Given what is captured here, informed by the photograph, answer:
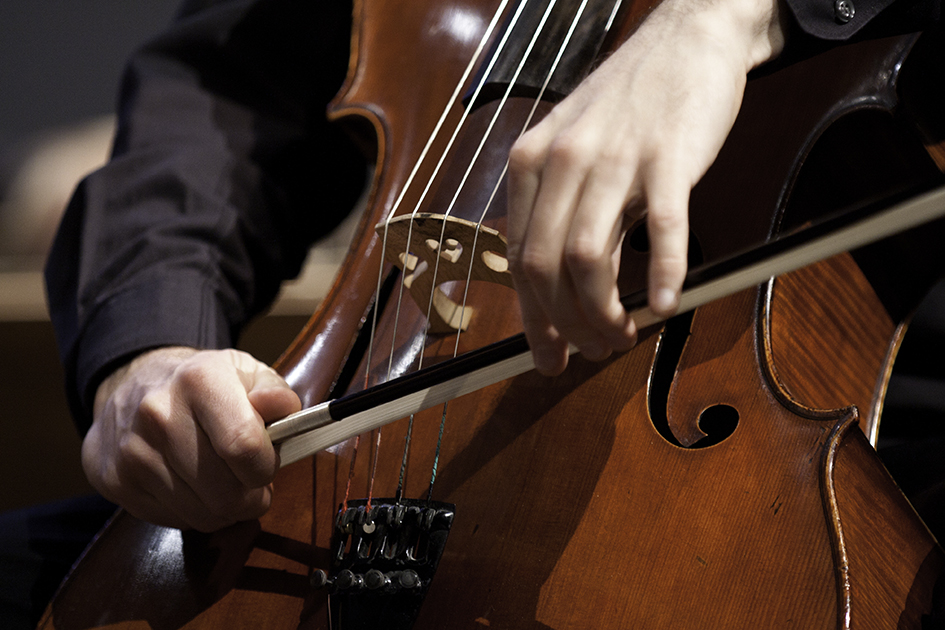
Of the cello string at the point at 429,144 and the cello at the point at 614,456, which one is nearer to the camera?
the cello at the point at 614,456

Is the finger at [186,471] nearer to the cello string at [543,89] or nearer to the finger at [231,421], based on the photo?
the finger at [231,421]

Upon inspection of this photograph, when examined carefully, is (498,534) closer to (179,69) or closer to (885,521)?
(885,521)

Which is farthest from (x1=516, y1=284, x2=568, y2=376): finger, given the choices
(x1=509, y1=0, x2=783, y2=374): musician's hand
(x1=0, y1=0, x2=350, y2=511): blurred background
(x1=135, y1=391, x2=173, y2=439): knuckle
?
(x1=0, y1=0, x2=350, y2=511): blurred background

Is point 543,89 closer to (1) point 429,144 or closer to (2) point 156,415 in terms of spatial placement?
(1) point 429,144

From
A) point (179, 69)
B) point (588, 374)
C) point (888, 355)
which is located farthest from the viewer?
point (179, 69)

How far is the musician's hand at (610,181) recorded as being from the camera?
31 cm

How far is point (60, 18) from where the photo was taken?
6.89ft

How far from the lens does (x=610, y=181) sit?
32cm

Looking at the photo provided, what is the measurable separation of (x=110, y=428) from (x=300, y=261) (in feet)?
1.43

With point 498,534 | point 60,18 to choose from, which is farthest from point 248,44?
point 60,18

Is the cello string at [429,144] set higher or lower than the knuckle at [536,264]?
lower

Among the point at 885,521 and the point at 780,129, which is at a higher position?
the point at 780,129

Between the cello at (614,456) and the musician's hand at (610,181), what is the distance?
9 centimetres

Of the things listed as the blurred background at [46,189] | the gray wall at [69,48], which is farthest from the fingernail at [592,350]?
the gray wall at [69,48]
